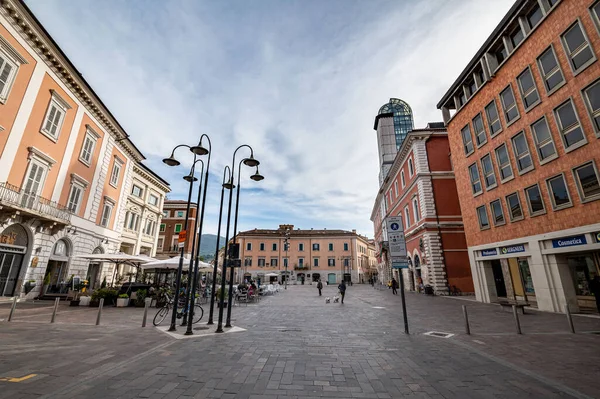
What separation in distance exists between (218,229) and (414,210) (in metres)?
22.4

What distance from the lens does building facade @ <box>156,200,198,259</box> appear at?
147 ft

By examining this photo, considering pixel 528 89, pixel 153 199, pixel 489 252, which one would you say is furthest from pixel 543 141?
pixel 153 199

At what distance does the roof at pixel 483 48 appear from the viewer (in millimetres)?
14557

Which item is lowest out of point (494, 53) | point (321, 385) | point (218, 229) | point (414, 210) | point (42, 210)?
point (321, 385)

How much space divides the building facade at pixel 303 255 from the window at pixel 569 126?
4577 centimetres

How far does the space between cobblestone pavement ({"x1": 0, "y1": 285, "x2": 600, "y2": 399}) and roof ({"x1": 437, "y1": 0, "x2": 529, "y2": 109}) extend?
52.3ft

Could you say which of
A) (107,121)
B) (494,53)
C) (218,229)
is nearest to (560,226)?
(494,53)

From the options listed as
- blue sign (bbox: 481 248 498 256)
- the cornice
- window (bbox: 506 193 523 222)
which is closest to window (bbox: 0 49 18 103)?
the cornice

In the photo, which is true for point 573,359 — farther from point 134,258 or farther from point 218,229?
point 134,258

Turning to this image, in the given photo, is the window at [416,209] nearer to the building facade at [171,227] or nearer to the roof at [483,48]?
the roof at [483,48]

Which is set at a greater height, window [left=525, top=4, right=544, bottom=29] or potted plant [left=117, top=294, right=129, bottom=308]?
window [left=525, top=4, right=544, bottom=29]

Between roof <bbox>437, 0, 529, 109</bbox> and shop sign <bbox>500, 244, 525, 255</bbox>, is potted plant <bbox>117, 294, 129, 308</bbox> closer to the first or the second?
shop sign <bbox>500, 244, 525, 255</bbox>

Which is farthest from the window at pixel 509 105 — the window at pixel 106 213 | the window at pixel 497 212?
the window at pixel 106 213

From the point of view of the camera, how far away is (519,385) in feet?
14.4
